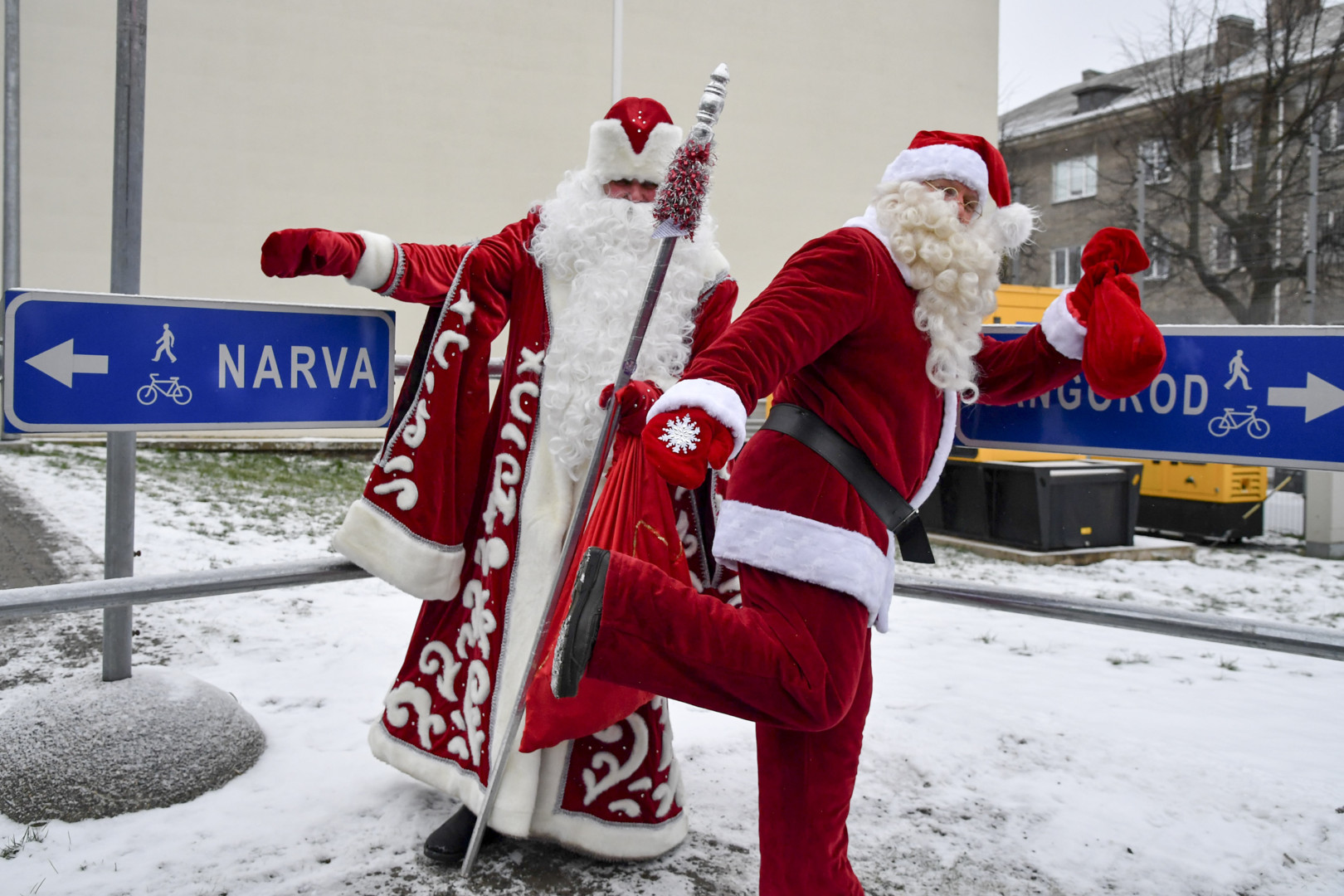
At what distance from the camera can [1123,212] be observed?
1142cm

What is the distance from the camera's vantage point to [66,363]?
84.7 inches

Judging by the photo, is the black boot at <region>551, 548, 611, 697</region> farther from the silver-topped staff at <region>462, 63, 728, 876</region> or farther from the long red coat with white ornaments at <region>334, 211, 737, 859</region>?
the long red coat with white ornaments at <region>334, 211, 737, 859</region>

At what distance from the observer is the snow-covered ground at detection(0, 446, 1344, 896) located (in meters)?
2.34

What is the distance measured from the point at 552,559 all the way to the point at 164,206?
29.7ft

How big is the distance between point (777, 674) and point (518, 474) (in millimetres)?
1048

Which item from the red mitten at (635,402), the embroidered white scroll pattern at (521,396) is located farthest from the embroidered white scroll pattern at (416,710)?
the red mitten at (635,402)

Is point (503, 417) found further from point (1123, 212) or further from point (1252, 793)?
point (1123, 212)

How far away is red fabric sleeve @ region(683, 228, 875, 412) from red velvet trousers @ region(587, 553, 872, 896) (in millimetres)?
329

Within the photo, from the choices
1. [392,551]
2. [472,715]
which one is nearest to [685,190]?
[392,551]

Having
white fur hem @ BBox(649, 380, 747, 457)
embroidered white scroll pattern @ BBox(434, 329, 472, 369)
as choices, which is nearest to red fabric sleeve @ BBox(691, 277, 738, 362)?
embroidered white scroll pattern @ BBox(434, 329, 472, 369)

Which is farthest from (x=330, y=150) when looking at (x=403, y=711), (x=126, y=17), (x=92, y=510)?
(x=403, y=711)

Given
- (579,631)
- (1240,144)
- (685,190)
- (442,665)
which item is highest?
(1240,144)

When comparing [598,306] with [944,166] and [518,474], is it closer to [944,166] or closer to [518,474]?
[518,474]

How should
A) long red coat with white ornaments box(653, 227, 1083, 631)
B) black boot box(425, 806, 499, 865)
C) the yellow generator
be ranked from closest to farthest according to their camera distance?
long red coat with white ornaments box(653, 227, 1083, 631) → black boot box(425, 806, 499, 865) → the yellow generator
